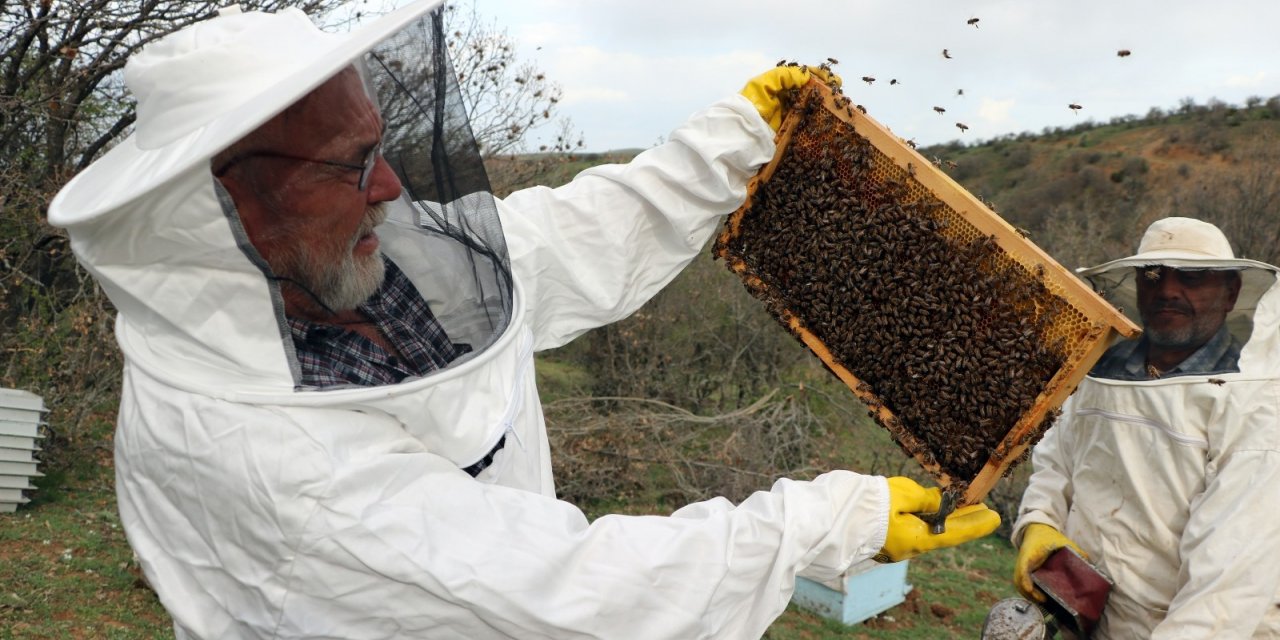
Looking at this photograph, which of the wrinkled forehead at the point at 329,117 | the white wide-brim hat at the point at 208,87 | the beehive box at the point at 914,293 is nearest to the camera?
the white wide-brim hat at the point at 208,87

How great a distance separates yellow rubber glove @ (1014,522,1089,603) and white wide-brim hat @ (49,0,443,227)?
322 cm

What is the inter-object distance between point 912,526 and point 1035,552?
1584 millimetres

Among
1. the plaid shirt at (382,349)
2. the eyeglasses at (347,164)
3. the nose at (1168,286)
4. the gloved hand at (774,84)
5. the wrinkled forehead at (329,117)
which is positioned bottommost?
the plaid shirt at (382,349)

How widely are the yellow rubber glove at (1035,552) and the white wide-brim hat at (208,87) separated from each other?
3.22 metres

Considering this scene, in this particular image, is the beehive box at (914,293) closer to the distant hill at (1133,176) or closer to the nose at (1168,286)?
the nose at (1168,286)

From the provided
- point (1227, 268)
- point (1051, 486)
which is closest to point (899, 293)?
point (1227, 268)

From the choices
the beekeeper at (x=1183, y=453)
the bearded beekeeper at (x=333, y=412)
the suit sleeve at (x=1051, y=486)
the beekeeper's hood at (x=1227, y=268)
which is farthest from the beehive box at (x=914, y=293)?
the suit sleeve at (x=1051, y=486)

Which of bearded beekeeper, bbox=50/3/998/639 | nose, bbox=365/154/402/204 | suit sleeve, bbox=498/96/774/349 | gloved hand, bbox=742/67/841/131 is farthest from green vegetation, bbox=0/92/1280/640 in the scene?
nose, bbox=365/154/402/204

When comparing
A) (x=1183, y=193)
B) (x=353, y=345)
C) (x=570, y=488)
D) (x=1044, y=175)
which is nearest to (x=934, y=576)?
(x=570, y=488)

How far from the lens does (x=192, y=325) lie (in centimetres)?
201

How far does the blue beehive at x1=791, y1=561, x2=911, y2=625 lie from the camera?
22.5 ft

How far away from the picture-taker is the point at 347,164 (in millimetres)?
2193

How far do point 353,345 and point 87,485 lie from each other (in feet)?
24.7

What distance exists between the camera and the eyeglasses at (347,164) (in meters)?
2.01
